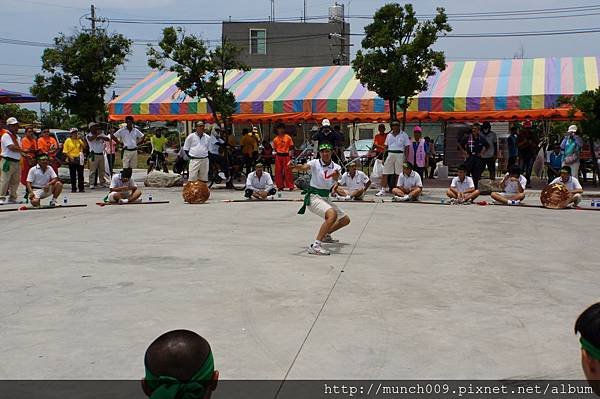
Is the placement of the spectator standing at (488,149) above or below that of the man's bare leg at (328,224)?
above

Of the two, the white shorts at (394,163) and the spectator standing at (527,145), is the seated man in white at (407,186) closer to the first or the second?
the white shorts at (394,163)

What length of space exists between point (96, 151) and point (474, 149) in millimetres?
9849

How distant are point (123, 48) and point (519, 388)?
1959 cm

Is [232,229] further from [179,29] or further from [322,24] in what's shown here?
[322,24]

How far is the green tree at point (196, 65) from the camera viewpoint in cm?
2056

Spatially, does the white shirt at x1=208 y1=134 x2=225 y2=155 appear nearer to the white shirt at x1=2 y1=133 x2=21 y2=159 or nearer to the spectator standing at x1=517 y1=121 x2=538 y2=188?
the white shirt at x1=2 y1=133 x2=21 y2=159

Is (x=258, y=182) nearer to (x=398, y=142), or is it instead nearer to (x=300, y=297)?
(x=398, y=142)

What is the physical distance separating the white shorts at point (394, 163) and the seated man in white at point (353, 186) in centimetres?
153

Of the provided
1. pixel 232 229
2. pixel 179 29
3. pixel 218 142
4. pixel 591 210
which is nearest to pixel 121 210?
pixel 232 229

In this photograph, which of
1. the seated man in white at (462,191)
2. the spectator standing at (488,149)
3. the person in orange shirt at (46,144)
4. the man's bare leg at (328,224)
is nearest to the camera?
the man's bare leg at (328,224)

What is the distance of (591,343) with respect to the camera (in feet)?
6.89

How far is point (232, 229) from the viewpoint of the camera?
11.9 m

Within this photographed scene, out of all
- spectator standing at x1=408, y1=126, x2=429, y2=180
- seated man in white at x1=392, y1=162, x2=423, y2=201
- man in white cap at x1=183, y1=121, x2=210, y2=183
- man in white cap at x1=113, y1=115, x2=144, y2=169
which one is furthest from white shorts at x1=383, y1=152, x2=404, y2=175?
man in white cap at x1=113, y1=115, x2=144, y2=169

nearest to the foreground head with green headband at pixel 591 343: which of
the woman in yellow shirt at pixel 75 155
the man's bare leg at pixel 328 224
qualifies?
the man's bare leg at pixel 328 224
